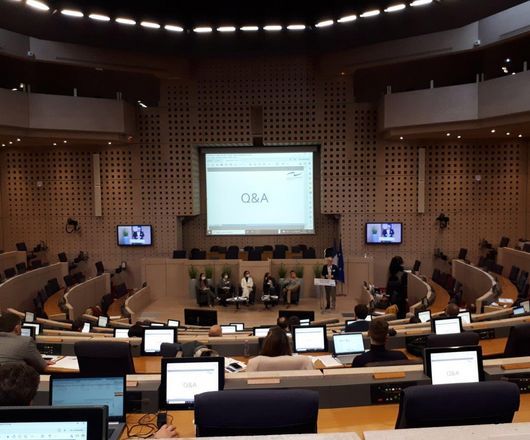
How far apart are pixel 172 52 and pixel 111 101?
2.41m

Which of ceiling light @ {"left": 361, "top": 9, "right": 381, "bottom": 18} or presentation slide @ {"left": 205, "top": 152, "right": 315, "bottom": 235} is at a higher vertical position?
ceiling light @ {"left": 361, "top": 9, "right": 381, "bottom": 18}

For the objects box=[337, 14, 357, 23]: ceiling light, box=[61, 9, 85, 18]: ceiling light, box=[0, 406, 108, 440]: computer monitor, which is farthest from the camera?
box=[337, 14, 357, 23]: ceiling light

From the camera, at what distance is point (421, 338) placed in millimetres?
6016

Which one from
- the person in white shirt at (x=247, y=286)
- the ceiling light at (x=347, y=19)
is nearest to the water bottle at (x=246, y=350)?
the person in white shirt at (x=247, y=286)

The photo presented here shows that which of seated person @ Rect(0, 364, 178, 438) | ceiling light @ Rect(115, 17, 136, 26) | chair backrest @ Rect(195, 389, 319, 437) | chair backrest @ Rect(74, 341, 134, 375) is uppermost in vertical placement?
ceiling light @ Rect(115, 17, 136, 26)

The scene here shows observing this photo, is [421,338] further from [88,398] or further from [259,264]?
[259,264]

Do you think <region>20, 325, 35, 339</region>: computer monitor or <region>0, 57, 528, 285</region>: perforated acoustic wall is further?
<region>0, 57, 528, 285</region>: perforated acoustic wall

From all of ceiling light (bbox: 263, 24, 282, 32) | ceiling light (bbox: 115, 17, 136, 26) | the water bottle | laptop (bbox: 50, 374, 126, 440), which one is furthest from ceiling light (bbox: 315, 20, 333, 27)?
laptop (bbox: 50, 374, 126, 440)

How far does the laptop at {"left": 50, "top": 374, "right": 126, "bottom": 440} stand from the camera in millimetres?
3279

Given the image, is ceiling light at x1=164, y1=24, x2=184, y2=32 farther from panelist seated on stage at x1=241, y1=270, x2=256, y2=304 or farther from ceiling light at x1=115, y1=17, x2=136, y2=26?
panelist seated on stage at x1=241, y1=270, x2=256, y2=304

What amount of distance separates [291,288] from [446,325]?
801cm

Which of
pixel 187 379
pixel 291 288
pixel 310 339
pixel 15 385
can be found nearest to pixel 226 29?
pixel 291 288

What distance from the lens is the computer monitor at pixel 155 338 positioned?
6.23 metres

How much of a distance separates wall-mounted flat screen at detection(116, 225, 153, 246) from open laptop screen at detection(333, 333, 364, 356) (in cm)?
1227
